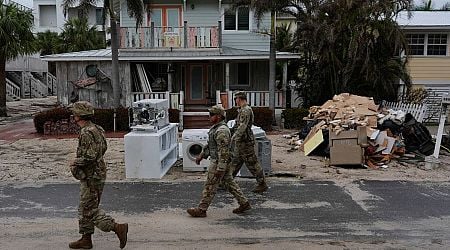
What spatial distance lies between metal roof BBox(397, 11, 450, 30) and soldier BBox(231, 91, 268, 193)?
14598 mm

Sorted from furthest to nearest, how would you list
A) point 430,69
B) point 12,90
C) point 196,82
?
point 12,90, point 196,82, point 430,69

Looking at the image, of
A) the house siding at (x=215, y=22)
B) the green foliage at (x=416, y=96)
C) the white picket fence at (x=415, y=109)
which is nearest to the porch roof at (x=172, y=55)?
the house siding at (x=215, y=22)

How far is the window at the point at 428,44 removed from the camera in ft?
70.1

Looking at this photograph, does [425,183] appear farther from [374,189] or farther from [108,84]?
[108,84]

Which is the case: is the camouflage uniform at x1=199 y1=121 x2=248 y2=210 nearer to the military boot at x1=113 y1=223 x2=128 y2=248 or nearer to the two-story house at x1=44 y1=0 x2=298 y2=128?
the military boot at x1=113 y1=223 x2=128 y2=248

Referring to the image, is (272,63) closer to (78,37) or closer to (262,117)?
(262,117)

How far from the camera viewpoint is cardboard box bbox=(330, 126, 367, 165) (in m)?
10.6

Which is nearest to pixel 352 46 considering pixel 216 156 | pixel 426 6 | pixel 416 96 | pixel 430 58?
pixel 416 96

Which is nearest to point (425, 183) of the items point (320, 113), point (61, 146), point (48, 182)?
point (320, 113)

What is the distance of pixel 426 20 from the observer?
71.3 ft

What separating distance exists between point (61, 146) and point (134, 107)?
18.7 ft

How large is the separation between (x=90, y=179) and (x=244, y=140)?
10.9 feet

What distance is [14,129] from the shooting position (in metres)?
18.9

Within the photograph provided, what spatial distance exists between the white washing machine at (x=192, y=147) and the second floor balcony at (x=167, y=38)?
10892 mm
